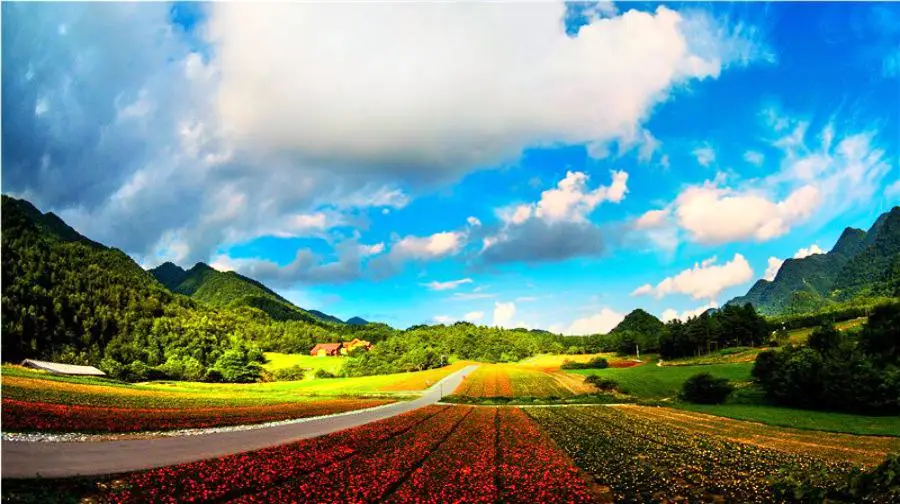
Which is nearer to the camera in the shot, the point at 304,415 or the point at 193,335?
the point at 304,415

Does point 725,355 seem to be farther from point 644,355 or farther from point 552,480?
point 552,480

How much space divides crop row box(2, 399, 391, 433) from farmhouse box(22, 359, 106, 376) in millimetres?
35921

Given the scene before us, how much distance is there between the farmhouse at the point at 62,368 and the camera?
57375 mm

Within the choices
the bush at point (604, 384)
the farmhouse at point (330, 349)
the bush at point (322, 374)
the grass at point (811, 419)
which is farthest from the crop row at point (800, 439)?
the farmhouse at point (330, 349)

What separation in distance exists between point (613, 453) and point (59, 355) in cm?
8211

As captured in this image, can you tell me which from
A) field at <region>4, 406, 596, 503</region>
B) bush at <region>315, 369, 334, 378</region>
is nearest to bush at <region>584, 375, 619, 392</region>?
field at <region>4, 406, 596, 503</region>

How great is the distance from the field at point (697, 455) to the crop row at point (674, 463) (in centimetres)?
4

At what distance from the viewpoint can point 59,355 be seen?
67312 millimetres

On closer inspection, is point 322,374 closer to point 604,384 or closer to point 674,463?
point 604,384

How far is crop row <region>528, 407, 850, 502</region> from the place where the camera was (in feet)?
55.1

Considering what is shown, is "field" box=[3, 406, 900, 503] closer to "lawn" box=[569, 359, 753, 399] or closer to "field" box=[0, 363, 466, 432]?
"field" box=[0, 363, 466, 432]

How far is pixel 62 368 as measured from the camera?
200 feet

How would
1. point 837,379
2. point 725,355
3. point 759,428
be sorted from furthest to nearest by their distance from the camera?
point 725,355
point 837,379
point 759,428

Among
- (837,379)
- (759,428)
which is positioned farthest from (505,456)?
(837,379)
